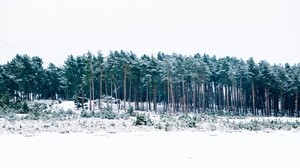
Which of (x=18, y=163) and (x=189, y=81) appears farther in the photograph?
(x=189, y=81)

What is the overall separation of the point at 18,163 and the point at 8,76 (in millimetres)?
64645

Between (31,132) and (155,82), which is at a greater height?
(155,82)

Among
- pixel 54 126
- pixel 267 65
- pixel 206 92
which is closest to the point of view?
pixel 54 126

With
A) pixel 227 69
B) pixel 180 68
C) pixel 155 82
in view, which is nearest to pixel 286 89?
pixel 227 69

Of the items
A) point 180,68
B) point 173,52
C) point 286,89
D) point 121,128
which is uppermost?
point 173,52

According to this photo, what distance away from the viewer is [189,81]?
3046 inches

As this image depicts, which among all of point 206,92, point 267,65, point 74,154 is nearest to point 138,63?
point 206,92

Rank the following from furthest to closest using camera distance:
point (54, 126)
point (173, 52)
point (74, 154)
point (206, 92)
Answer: point (173, 52) → point (206, 92) → point (54, 126) → point (74, 154)

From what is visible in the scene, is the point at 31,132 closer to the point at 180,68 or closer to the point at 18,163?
the point at 18,163

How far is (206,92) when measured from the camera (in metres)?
78.8

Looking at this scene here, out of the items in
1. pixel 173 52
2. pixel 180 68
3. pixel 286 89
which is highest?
pixel 173 52

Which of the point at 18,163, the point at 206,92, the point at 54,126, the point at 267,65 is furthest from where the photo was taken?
the point at 206,92

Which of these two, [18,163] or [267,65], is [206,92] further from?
[18,163]

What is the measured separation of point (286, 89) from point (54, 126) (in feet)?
193
